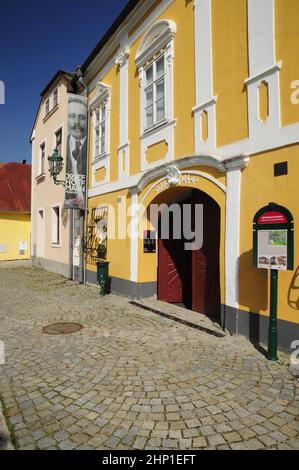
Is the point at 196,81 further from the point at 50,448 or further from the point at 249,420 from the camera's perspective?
the point at 50,448

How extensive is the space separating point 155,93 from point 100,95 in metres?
3.35

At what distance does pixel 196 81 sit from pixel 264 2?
5.61 ft

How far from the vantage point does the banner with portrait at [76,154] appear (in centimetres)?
1098

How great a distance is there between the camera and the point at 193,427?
2.86m

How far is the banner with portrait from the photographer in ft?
36.0

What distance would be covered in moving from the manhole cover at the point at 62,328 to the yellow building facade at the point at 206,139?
8.22 ft

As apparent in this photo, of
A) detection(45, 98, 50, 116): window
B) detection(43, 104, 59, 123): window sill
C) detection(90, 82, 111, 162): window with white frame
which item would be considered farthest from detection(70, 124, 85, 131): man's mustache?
detection(45, 98, 50, 116): window

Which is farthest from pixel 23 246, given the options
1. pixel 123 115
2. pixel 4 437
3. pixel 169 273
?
pixel 4 437

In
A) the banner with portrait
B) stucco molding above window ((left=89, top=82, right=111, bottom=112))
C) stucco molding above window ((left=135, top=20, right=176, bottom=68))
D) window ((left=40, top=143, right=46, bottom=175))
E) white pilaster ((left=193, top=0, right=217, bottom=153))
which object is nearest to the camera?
white pilaster ((left=193, top=0, right=217, bottom=153))

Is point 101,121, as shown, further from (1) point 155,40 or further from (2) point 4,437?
(2) point 4,437

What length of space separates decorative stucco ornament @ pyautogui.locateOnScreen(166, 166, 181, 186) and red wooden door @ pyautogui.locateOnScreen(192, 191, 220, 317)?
0.66m

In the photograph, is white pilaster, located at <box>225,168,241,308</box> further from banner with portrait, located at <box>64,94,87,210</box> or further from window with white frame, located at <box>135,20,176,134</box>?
banner with portrait, located at <box>64,94,87,210</box>

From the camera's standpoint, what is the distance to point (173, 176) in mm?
6832

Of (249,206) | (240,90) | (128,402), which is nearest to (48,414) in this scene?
(128,402)
